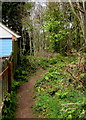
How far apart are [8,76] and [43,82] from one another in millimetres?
2481

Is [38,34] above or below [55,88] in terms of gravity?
above

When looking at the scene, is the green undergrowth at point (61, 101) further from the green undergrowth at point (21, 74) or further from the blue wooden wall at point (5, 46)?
the blue wooden wall at point (5, 46)

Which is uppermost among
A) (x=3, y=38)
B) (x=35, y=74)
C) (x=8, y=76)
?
(x=3, y=38)

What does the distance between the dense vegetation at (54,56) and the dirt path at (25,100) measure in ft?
0.79

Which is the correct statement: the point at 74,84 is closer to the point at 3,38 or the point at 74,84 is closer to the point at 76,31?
the point at 76,31

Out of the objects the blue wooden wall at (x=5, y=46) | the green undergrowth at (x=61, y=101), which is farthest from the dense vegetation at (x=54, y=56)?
the blue wooden wall at (x=5, y=46)

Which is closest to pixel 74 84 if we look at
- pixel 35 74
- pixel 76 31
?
pixel 35 74

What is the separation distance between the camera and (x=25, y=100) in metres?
6.89

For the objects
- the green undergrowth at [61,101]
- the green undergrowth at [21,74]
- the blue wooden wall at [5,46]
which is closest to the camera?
the green undergrowth at [61,101]

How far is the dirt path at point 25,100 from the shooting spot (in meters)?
5.64

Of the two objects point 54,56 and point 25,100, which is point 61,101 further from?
point 54,56

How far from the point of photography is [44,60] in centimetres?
1435

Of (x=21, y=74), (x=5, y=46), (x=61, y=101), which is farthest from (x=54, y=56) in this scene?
(x=61, y=101)

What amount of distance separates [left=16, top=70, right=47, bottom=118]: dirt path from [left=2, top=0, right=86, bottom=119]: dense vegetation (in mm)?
240
